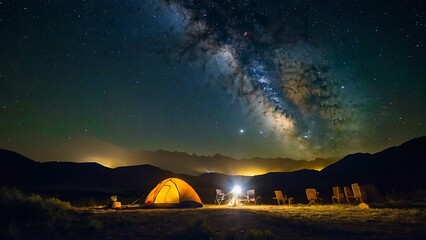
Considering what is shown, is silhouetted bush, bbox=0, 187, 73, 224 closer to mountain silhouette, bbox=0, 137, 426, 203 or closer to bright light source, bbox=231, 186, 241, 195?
bright light source, bbox=231, 186, 241, 195

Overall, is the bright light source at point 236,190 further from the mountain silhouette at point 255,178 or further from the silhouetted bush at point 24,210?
the mountain silhouette at point 255,178

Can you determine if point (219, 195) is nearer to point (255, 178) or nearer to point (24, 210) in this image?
point (24, 210)

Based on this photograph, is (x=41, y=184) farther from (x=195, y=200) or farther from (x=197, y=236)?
(x=197, y=236)

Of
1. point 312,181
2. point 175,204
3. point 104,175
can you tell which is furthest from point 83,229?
point 104,175

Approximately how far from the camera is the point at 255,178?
7769cm

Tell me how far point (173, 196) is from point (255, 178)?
193ft

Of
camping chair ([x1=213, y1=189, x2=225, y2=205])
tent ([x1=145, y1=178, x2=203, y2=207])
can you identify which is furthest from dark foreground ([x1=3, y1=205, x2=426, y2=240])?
camping chair ([x1=213, y1=189, x2=225, y2=205])

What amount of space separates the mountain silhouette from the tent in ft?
57.3

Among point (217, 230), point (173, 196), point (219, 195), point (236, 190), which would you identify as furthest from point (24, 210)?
point (219, 195)

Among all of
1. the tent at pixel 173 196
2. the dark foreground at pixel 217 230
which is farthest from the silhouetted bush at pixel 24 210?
the tent at pixel 173 196

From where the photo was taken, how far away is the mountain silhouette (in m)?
48.2

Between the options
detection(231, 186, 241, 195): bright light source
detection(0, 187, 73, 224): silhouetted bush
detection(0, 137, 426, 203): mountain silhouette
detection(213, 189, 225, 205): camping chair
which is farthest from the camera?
detection(0, 137, 426, 203): mountain silhouette

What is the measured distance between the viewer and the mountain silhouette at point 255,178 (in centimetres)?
4822

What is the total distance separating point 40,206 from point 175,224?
550 cm
